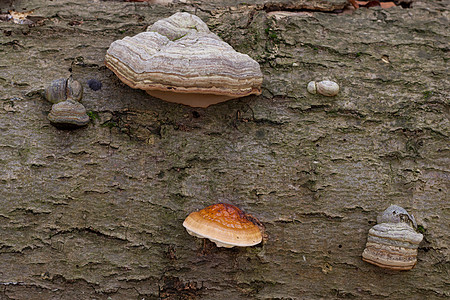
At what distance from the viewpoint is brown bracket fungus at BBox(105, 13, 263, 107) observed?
2.62 m

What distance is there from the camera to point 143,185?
2.92 m

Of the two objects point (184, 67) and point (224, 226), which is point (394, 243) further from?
point (184, 67)

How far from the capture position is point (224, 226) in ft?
8.54

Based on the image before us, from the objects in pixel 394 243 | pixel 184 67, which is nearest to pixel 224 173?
pixel 184 67

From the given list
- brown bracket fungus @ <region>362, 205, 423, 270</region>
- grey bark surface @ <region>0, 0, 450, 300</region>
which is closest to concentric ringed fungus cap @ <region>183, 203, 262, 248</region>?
grey bark surface @ <region>0, 0, 450, 300</region>

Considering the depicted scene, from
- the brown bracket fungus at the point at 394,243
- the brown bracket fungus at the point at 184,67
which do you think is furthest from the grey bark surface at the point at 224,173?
the brown bracket fungus at the point at 184,67

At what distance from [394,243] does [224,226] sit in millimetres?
1319

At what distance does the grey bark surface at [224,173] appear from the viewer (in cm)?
281

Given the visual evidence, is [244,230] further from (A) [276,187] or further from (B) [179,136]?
(B) [179,136]

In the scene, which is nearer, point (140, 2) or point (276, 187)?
point (276, 187)

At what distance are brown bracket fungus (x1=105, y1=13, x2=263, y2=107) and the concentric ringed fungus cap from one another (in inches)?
36.8

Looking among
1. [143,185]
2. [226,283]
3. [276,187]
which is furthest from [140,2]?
[226,283]

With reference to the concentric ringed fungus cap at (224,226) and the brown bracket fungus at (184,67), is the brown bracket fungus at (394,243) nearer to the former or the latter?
the concentric ringed fungus cap at (224,226)

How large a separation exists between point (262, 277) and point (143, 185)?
1262 millimetres
